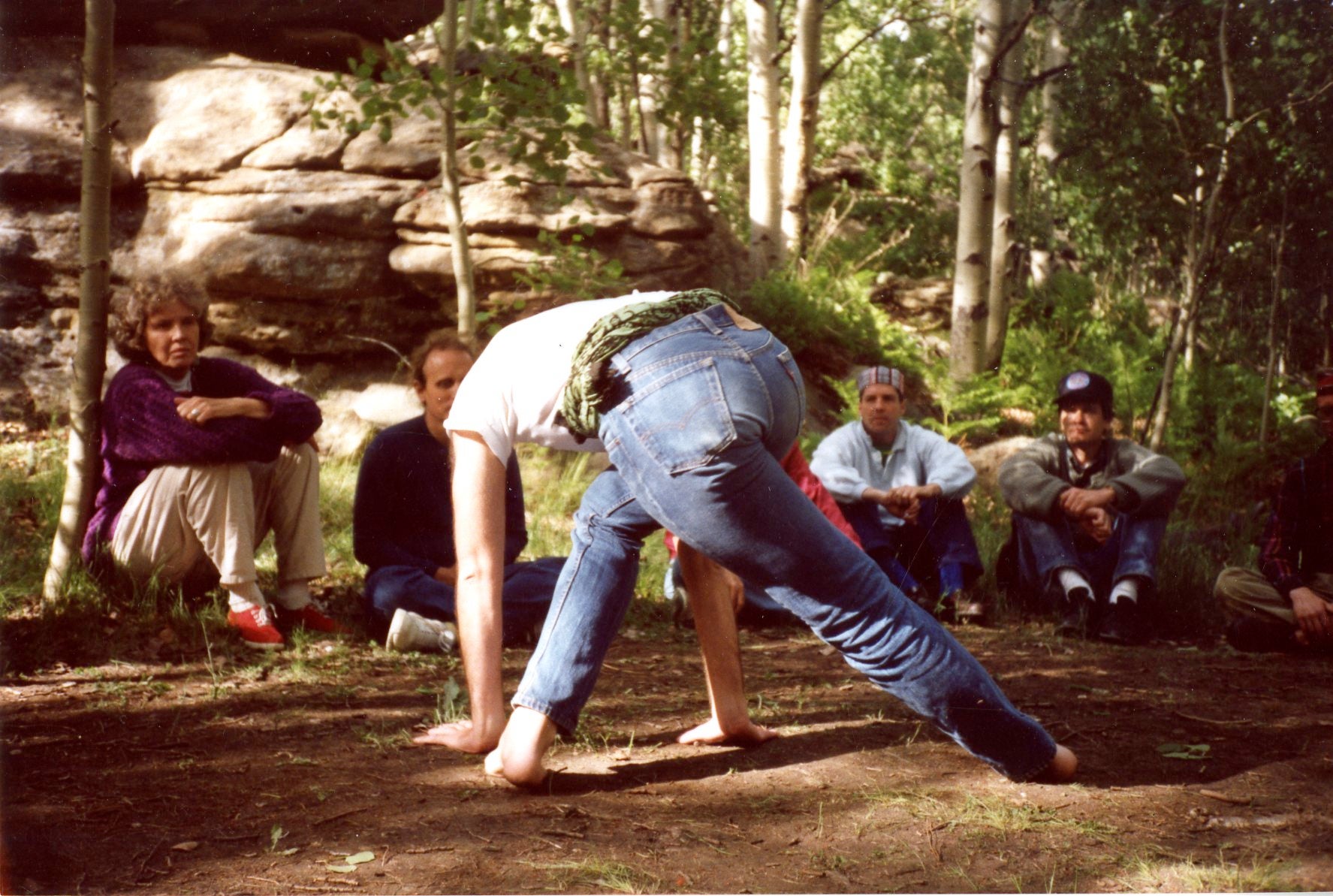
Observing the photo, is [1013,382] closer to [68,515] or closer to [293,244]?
[293,244]

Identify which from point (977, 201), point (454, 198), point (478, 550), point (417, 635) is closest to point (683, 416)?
point (478, 550)

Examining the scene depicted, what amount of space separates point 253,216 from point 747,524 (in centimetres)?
613

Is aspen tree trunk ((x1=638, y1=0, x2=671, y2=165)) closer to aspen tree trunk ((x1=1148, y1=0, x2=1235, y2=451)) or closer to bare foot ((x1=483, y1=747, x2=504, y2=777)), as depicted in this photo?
aspen tree trunk ((x1=1148, y1=0, x2=1235, y2=451))

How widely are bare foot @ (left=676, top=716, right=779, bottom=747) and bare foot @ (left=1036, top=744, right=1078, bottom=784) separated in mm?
772

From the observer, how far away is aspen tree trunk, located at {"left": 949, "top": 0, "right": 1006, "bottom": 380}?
8695 millimetres

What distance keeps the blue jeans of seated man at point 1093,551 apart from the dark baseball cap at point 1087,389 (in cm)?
54

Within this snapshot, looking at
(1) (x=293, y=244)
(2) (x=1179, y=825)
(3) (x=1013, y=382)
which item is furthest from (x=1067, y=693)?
(3) (x=1013, y=382)

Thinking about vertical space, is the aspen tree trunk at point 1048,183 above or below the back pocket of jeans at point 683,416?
above

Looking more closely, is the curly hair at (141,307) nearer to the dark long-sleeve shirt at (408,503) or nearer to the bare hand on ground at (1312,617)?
the dark long-sleeve shirt at (408,503)

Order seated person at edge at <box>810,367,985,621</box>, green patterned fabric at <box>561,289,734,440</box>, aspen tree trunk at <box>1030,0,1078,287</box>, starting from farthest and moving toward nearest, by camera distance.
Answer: aspen tree trunk at <box>1030,0,1078,287</box>
seated person at edge at <box>810,367,985,621</box>
green patterned fabric at <box>561,289,734,440</box>

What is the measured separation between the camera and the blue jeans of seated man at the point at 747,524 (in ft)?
8.29

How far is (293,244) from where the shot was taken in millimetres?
7805

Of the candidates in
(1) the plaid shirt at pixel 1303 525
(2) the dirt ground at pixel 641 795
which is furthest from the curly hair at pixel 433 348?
(1) the plaid shirt at pixel 1303 525

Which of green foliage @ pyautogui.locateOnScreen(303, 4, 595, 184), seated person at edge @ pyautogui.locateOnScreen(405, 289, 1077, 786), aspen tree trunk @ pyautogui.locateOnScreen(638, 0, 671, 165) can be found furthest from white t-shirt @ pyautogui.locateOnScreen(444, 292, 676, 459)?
aspen tree trunk @ pyautogui.locateOnScreen(638, 0, 671, 165)
